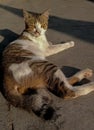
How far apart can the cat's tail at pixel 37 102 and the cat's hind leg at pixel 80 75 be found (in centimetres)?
45

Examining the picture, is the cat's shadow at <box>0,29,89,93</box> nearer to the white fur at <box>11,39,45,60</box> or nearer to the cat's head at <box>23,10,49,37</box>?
the white fur at <box>11,39,45,60</box>

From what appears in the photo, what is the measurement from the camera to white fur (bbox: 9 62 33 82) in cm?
430

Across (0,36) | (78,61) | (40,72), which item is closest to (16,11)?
(0,36)

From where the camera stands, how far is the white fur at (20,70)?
169 inches

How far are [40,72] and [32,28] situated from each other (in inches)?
53.2

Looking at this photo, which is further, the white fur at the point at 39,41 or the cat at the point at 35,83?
the white fur at the point at 39,41

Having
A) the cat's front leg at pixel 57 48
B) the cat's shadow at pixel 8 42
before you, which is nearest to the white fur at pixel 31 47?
the cat's front leg at pixel 57 48

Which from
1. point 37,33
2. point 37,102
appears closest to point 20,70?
point 37,102

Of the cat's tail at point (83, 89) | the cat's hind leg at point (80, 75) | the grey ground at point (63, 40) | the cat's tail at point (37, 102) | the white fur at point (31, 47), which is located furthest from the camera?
the white fur at point (31, 47)

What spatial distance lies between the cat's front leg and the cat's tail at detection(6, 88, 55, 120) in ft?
4.39

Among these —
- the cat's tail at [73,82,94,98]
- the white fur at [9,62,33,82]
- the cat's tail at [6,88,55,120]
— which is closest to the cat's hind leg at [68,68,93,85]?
the cat's tail at [73,82,94,98]

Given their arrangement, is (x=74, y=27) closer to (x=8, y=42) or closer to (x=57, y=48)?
(x=57, y=48)

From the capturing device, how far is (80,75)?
15.1 ft

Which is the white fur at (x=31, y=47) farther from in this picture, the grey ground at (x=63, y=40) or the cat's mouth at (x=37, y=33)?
the grey ground at (x=63, y=40)
